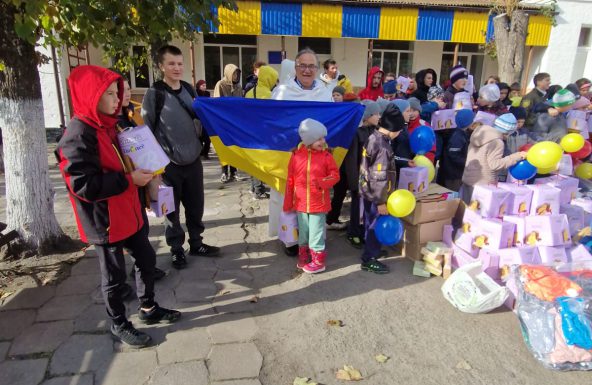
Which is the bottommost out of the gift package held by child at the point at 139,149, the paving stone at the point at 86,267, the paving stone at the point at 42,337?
the paving stone at the point at 42,337

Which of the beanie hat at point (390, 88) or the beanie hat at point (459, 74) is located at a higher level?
the beanie hat at point (459, 74)

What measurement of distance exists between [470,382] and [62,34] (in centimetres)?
411

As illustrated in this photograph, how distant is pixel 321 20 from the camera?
13781 mm

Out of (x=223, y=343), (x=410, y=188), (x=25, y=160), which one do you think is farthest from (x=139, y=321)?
(x=410, y=188)

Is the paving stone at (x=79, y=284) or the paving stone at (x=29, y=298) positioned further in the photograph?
the paving stone at (x=79, y=284)

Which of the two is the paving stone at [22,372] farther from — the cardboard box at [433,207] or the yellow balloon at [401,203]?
the cardboard box at [433,207]

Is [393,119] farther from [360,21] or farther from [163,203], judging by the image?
[360,21]

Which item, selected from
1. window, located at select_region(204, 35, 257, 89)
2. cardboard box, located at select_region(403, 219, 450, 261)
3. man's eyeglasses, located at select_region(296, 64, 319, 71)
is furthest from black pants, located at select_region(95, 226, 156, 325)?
window, located at select_region(204, 35, 257, 89)

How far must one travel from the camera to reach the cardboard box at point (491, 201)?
3674 mm

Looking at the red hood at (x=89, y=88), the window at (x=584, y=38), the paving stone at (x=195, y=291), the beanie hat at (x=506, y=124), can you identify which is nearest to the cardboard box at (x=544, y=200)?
the beanie hat at (x=506, y=124)

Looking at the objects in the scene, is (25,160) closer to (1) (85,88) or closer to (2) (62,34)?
(2) (62,34)

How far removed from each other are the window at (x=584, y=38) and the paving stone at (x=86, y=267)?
2037 cm

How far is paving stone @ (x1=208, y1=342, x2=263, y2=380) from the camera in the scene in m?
2.50

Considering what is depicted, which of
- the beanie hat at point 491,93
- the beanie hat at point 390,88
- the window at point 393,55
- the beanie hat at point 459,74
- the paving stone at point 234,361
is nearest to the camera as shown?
the paving stone at point 234,361
